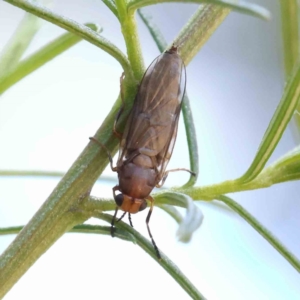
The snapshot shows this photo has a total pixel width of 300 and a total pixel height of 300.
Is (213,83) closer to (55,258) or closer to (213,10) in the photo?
(55,258)

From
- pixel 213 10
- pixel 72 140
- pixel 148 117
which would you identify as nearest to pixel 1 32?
pixel 72 140

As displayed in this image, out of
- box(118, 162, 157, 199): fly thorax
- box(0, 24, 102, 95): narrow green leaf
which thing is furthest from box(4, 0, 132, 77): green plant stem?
box(118, 162, 157, 199): fly thorax

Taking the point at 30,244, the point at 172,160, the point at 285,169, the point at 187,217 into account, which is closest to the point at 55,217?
the point at 30,244

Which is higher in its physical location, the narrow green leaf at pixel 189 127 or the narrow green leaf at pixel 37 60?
the narrow green leaf at pixel 37 60

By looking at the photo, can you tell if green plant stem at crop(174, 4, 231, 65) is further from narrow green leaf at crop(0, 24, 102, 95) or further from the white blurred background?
the white blurred background

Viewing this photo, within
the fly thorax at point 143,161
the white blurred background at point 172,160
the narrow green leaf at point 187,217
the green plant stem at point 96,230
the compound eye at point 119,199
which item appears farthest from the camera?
the white blurred background at point 172,160

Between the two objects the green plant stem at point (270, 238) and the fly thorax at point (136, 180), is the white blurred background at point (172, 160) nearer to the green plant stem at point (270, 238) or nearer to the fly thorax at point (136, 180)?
the fly thorax at point (136, 180)

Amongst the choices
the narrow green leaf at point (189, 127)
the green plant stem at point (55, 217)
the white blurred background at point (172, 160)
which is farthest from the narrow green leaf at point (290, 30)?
the white blurred background at point (172, 160)

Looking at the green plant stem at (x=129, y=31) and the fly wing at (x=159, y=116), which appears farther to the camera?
the fly wing at (x=159, y=116)
